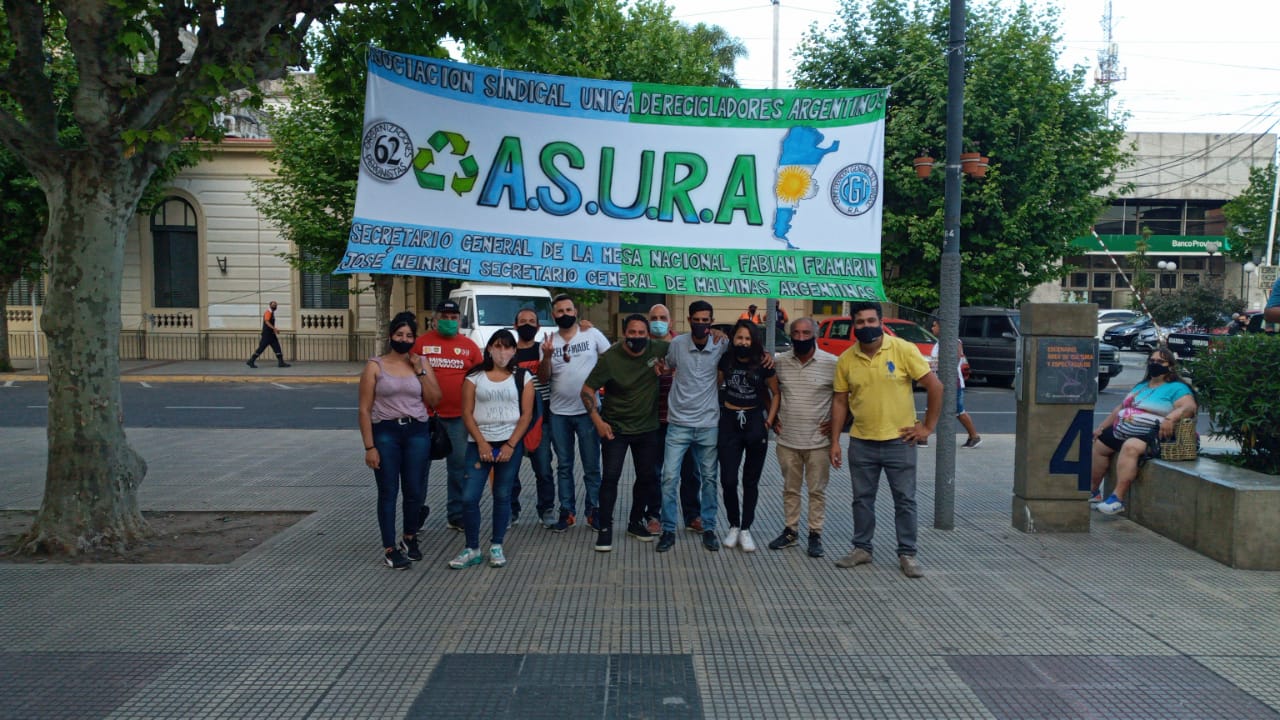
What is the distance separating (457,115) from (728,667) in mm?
4045

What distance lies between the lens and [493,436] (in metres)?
6.73

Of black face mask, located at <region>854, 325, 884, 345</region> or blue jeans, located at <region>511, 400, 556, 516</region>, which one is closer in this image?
black face mask, located at <region>854, 325, 884, 345</region>

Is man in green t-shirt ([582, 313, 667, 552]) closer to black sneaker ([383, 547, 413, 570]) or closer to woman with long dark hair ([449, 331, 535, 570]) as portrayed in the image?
woman with long dark hair ([449, 331, 535, 570])

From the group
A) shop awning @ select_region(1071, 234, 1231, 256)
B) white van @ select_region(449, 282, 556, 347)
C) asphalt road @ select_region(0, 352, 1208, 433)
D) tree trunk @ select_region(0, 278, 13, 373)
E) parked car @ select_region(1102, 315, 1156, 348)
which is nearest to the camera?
asphalt road @ select_region(0, 352, 1208, 433)

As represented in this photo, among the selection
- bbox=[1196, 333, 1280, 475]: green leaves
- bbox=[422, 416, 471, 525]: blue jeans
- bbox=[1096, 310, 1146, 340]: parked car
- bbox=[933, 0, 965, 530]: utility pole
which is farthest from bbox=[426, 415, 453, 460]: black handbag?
bbox=[1096, 310, 1146, 340]: parked car

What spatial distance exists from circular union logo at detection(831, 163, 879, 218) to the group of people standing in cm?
80

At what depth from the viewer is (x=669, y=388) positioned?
7570mm

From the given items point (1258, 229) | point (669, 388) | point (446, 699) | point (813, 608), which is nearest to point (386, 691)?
point (446, 699)

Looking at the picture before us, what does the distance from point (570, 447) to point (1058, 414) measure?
12.8ft

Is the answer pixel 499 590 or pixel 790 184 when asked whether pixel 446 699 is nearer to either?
pixel 499 590

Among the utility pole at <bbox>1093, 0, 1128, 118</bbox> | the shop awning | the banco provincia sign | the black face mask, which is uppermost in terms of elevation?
the utility pole at <bbox>1093, 0, 1128, 118</bbox>

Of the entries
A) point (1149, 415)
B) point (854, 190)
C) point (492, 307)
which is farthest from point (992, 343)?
point (854, 190)

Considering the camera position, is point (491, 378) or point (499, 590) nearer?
point (499, 590)

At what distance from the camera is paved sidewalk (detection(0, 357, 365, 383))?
2244 cm
